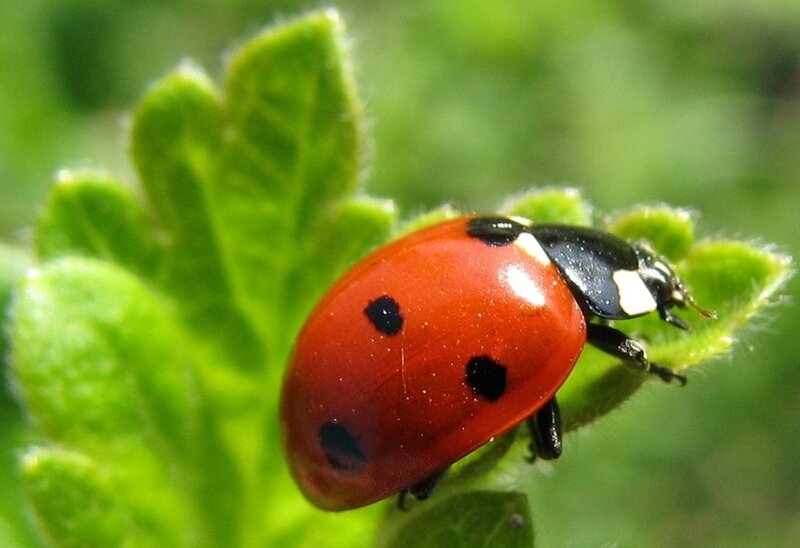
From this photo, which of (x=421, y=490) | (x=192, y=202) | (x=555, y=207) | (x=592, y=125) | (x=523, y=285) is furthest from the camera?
(x=592, y=125)

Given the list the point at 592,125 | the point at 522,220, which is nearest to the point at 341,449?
the point at 522,220

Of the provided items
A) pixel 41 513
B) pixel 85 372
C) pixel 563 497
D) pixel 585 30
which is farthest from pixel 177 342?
pixel 585 30

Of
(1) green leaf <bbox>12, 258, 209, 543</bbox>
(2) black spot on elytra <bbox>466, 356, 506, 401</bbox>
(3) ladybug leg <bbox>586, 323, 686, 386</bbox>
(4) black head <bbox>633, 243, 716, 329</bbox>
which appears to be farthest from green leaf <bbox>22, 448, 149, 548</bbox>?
(4) black head <bbox>633, 243, 716, 329</bbox>

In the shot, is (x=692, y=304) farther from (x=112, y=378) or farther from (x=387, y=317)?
(x=112, y=378)

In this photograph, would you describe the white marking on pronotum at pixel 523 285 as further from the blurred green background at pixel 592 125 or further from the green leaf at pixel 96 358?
the blurred green background at pixel 592 125

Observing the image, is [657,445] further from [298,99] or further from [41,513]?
[41,513]

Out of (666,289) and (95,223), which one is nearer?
(666,289)

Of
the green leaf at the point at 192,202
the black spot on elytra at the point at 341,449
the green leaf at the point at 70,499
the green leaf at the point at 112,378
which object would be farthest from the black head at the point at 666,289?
the green leaf at the point at 70,499
